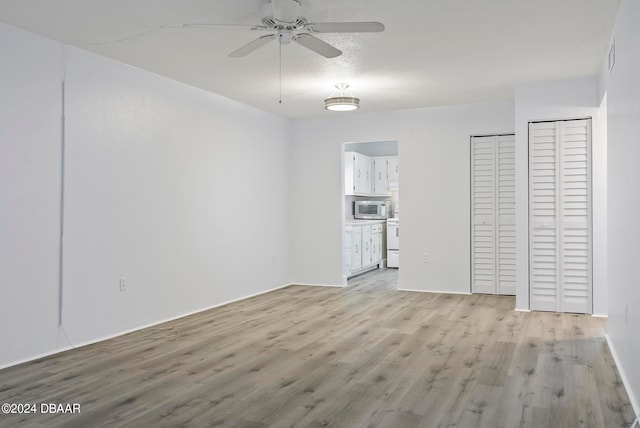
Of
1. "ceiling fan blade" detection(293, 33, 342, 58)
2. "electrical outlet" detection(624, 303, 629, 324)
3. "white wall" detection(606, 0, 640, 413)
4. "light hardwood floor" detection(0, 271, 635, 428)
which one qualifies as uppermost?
"ceiling fan blade" detection(293, 33, 342, 58)

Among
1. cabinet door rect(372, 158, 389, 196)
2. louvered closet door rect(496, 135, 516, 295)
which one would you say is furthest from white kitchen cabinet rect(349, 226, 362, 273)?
louvered closet door rect(496, 135, 516, 295)

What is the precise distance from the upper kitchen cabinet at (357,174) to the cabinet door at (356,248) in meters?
0.66

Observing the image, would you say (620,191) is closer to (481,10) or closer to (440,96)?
(481,10)

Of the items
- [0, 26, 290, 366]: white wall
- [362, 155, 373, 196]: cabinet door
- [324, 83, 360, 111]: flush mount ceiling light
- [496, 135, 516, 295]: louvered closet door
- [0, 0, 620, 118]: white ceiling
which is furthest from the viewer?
[362, 155, 373, 196]: cabinet door

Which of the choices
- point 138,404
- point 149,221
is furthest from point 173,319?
point 138,404

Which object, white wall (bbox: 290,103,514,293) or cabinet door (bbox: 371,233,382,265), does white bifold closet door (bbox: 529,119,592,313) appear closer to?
white wall (bbox: 290,103,514,293)

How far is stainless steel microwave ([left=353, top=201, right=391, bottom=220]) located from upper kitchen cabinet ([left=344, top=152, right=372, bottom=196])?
0.21m

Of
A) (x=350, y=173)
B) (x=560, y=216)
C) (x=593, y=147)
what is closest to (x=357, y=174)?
(x=350, y=173)

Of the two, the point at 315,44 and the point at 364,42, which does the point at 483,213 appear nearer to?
the point at 364,42

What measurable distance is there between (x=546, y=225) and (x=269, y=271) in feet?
11.4

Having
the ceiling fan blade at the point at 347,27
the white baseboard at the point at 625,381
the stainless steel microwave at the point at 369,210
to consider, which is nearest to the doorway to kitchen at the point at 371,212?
the stainless steel microwave at the point at 369,210

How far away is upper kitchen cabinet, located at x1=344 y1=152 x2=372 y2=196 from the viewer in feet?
27.5

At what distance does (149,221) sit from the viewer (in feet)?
15.8

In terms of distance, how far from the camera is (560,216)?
5184 mm
